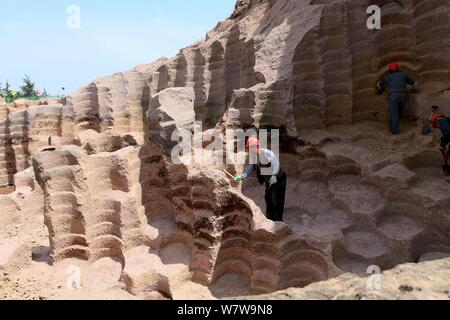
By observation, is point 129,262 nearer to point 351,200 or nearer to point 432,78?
point 351,200

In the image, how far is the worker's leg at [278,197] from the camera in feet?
23.5

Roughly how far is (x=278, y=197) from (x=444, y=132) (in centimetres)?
343

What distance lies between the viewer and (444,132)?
287 inches

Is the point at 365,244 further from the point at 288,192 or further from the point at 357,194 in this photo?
the point at 288,192

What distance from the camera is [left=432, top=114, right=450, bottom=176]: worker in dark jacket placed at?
7.27 metres

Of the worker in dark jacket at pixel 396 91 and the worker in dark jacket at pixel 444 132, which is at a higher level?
the worker in dark jacket at pixel 396 91

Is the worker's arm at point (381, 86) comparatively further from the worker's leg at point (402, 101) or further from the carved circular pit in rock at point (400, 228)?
the carved circular pit in rock at point (400, 228)

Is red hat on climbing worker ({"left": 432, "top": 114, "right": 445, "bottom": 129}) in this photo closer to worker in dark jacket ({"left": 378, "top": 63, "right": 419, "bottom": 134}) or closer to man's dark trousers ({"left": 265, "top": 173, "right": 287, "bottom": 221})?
worker in dark jacket ({"left": 378, "top": 63, "right": 419, "bottom": 134})

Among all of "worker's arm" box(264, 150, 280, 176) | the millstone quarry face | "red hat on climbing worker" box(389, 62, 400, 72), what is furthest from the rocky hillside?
"red hat on climbing worker" box(389, 62, 400, 72)

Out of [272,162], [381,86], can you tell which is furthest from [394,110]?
[272,162]

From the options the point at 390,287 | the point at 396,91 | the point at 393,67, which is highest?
the point at 393,67

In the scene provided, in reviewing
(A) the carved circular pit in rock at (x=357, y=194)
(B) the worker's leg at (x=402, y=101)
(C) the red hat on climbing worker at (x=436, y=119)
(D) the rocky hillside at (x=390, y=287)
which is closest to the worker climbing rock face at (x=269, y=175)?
(A) the carved circular pit in rock at (x=357, y=194)
